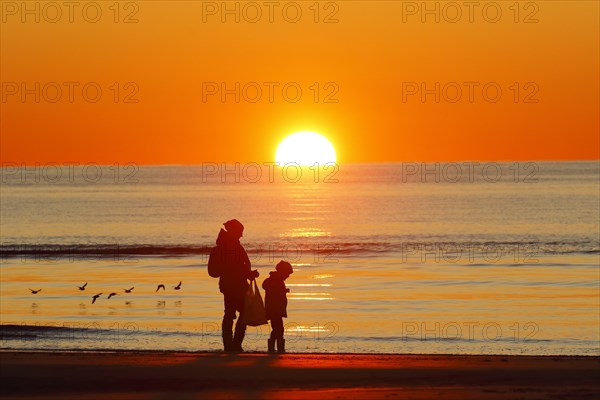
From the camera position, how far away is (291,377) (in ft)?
39.1

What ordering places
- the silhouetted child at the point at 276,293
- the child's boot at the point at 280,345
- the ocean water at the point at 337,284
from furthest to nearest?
the ocean water at the point at 337,284 < the child's boot at the point at 280,345 < the silhouetted child at the point at 276,293

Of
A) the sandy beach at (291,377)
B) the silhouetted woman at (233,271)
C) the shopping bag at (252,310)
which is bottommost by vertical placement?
the sandy beach at (291,377)

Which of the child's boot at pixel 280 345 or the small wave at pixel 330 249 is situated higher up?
the small wave at pixel 330 249

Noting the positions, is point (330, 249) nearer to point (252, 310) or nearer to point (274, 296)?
point (274, 296)

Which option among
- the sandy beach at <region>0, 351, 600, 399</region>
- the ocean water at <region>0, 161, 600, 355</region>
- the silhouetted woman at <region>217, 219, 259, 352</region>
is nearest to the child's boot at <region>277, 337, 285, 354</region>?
the silhouetted woman at <region>217, 219, 259, 352</region>

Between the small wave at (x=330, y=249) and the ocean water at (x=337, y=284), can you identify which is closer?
the ocean water at (x=337, y=284)

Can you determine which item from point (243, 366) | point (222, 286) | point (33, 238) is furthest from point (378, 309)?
point (33, 238)

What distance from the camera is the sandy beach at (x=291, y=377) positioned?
438 inches

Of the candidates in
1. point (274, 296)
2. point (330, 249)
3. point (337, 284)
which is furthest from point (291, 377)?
point (330, 249)

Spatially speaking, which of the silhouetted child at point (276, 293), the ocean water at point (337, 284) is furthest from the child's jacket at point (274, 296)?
the ocean water at point (337, 284)

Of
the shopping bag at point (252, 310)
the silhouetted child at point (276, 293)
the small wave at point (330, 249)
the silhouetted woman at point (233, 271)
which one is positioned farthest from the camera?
the small wave at point (330, 249)

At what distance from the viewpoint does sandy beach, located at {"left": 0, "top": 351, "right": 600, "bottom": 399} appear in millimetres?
11133

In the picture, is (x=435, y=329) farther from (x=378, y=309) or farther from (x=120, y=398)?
(x=120, y=398)

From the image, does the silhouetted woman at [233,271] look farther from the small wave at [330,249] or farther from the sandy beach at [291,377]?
the small wave at [330,249]
